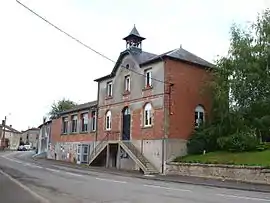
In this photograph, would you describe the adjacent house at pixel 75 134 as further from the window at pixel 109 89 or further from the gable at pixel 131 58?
the gable at pixel 131 58

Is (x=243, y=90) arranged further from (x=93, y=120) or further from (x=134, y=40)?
(x=93, y=120)

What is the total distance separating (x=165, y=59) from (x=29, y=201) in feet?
75.8

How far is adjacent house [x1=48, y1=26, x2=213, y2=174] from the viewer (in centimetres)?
3294

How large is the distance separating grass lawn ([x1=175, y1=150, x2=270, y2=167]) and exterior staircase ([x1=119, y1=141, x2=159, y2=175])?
7.45 feet

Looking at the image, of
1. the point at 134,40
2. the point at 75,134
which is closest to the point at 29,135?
the point at 75,134

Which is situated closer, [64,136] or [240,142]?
[240,142]

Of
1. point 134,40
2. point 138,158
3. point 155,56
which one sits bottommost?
point 138,158

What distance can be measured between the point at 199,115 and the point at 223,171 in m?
10.1

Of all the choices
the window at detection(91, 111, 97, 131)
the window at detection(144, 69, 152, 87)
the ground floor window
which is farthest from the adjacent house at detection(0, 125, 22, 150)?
the window at detection(144, 69, 152, 87)

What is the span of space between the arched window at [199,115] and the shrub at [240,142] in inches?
172

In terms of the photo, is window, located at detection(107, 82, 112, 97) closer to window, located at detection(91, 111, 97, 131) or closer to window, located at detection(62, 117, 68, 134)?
window, located at detection(91, 111, 97, 131)

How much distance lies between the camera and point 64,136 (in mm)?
51844

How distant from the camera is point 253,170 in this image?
78.2 ft

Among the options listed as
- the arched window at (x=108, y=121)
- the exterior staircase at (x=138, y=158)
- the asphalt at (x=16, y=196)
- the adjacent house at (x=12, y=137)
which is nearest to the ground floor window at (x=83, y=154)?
the arched window at (x=108, y=121)
